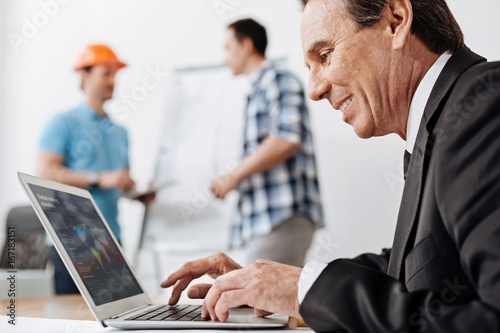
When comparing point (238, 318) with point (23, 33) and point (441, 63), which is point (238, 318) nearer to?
point (441, 63)

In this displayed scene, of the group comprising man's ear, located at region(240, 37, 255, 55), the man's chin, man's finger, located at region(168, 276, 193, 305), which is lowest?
man's finger, located at region(168, 276, 193, 305)

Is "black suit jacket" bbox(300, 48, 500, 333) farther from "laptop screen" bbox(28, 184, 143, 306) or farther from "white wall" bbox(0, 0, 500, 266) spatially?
"white wall" bbox(0, 0, 500, 266)

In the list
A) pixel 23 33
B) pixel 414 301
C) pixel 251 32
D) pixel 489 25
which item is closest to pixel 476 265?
pixel 414 301

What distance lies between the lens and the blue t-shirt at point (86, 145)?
235cm

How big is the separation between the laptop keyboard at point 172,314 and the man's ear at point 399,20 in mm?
558

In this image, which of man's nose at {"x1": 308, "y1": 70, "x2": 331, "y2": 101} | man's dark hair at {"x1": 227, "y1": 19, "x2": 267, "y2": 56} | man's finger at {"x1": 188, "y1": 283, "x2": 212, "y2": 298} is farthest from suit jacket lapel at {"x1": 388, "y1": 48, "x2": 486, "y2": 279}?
man's dark hair at {"x1": 227, "y1": 19, "x2": 267, "y2": 56}

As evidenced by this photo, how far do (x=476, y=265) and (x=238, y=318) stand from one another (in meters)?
0.38

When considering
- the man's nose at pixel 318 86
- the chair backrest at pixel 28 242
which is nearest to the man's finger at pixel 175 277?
the man's nose at pixel 318 86

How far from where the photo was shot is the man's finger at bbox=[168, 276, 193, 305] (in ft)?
3.36

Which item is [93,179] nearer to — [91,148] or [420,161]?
[91,148]

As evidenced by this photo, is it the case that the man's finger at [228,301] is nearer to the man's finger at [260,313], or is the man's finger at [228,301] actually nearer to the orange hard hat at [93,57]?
the man's finger at [260,313]

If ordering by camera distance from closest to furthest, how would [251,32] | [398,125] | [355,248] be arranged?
[398,125]
[251,32]
[355,248]

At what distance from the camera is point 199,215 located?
3115 millimetres

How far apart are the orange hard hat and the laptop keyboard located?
1.91m
